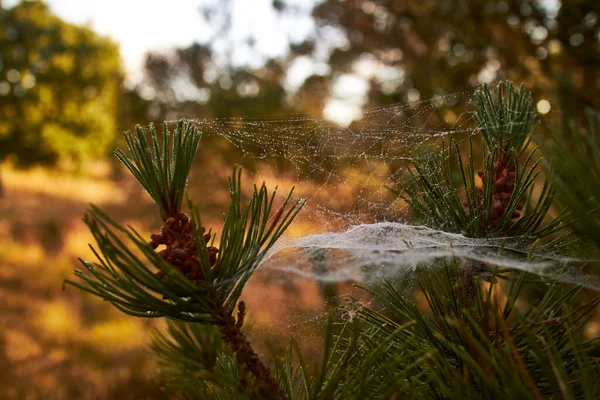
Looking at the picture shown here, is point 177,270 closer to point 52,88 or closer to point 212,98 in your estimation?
point 212,98

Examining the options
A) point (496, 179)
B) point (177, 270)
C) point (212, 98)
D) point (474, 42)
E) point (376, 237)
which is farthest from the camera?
point (212, 98)

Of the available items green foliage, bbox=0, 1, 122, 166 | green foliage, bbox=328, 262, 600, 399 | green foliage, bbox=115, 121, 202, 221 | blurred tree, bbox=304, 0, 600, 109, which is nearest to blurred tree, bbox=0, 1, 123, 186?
green foliage, bbox=0, 1, 122, 166

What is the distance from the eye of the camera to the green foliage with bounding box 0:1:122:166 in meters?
4.81

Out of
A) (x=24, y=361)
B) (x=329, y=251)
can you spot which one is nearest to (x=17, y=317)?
(x=24, y=361)

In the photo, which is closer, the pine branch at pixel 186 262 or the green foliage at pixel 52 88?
the pine branch at pixel 186 262

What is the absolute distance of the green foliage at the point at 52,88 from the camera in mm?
4809

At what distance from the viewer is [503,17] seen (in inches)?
71.7

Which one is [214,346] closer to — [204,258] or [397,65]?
[204,258]

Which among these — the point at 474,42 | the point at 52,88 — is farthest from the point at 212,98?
the point at 52,88

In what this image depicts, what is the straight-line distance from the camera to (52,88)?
600cm

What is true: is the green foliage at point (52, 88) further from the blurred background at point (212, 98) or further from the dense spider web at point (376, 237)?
the dense spider web at point (376, 237)

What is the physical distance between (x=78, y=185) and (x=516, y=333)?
26.4ft

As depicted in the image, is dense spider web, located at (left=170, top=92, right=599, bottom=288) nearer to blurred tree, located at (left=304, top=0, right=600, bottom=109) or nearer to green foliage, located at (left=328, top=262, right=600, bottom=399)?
green foliage, located at (left=328, top=262, right=600, bottom=399)

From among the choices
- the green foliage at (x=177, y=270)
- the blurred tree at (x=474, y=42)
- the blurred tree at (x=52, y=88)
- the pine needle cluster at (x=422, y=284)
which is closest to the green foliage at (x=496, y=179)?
the pine needle cluster at (x=422, y=284)
